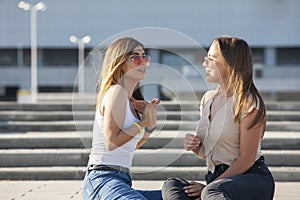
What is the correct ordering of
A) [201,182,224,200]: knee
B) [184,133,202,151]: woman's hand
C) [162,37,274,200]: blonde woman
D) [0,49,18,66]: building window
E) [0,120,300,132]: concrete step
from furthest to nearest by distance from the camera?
[0,49,18,66]: building window, [0,120,300,132]: concrete step, [184,133,202,151]: woman's hand, [162,37,274,200]: blonde woman, [201,182,224,200]: knee

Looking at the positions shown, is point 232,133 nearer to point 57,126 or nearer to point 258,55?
point 57,126

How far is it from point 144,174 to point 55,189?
1.07 metres

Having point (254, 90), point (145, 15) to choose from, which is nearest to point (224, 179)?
point (254, 90)

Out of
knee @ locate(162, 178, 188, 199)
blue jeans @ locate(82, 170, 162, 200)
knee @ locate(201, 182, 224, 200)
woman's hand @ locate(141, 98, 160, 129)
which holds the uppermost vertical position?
woman's hand @ locate(141, 98, 160, 129)

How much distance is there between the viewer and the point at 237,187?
339cm

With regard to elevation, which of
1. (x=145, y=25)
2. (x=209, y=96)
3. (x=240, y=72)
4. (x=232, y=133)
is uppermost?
(x=240, y=72)

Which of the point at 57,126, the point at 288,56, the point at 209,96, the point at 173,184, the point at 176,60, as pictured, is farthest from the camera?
the point at 288,56

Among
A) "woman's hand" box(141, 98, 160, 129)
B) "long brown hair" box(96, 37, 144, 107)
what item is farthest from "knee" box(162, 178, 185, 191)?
"long brown hair" box(96, 37, 144, 107)

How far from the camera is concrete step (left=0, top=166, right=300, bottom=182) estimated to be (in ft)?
22.6

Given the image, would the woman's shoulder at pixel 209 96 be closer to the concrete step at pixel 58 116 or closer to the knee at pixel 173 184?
the knee at pixel 173 184

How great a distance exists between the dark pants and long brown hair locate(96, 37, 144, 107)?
68 centimetres

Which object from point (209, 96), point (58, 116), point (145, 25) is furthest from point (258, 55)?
point (209, 96)

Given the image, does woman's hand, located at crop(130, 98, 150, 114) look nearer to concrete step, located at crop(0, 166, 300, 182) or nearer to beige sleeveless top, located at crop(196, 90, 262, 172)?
beige sleeveless top, located at crop(196, 90, 262, 172)

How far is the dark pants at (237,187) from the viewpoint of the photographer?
11.0 ft
